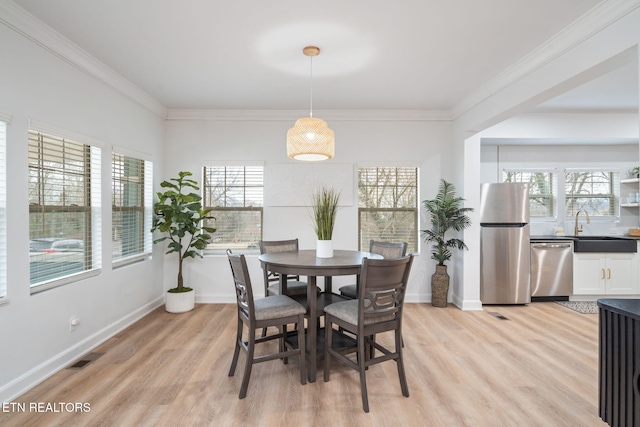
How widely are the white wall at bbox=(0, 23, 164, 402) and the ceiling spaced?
32cm

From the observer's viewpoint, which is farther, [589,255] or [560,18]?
[589,255]

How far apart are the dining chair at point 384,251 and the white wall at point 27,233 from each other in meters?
2.41

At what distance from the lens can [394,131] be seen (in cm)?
475

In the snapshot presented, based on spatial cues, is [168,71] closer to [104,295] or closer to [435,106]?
[104,295]

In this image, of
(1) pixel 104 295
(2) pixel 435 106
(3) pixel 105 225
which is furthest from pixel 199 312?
→ (2) pixel 435 106

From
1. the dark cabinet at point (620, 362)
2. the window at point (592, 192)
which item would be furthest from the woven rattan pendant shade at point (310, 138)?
the window at point (592, 192)

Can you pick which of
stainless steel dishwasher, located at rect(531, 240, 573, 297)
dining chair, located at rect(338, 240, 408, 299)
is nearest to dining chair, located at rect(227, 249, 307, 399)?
dining chair, located at rect(338, 240, 408, 299)

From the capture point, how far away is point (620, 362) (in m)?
1.64

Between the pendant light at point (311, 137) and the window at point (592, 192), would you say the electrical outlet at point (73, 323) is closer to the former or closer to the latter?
the pendant light at point (311, 137)

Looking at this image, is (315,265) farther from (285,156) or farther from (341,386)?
(285,156)

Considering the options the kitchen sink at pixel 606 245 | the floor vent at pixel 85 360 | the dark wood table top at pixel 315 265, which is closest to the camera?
the dark wood table top at pixel 315 265

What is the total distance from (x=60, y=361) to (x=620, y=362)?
3827 millimetres

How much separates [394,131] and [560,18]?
8.09ft

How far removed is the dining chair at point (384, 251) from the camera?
3.14 metres
